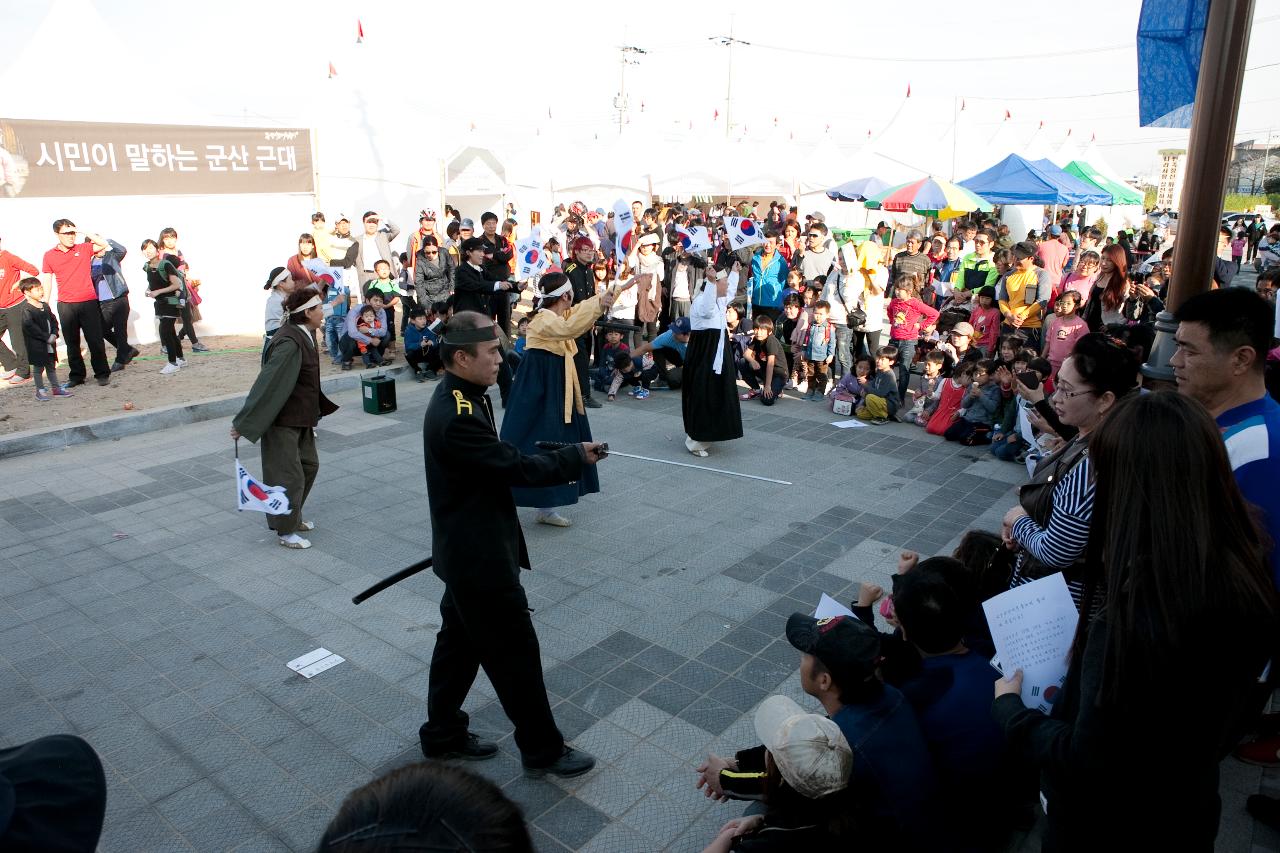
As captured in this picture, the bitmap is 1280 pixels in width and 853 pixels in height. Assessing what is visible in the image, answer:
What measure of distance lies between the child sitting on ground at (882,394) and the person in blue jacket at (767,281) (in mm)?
2136

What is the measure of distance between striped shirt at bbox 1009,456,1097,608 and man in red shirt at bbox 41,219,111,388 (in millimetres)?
11087

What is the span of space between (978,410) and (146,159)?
38.6 ft

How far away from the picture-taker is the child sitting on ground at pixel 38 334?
988 centimetres

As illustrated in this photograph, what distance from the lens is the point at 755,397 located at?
1038 centimetres

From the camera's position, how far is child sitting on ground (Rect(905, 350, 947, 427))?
361 inches

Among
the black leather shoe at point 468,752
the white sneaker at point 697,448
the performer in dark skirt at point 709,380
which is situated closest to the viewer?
the black leather shoe at point 468,752

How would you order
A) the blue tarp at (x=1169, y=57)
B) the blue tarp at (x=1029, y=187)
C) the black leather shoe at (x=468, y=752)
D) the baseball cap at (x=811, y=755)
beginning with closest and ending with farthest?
1. the baseball cap at (x=811, y=755)
2. the black leather shoe at (x=468, y=752)
3. the blue tarp at (x=1169, y=57)
4. the blue tarp at (x=1029, y=187)

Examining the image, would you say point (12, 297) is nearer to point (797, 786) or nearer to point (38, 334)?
point (38, 334)

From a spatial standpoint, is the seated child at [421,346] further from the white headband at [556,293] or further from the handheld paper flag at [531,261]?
the white headband at [556,293]


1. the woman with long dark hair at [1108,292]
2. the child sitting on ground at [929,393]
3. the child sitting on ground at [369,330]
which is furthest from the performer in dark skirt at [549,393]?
the child sitting on ground at [369,330]

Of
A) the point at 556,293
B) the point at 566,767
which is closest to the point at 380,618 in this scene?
the point at 566,767

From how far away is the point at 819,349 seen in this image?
1020 cm

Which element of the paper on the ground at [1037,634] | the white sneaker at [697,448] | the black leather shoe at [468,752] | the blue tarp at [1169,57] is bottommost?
the black leather shoe at [468,752]

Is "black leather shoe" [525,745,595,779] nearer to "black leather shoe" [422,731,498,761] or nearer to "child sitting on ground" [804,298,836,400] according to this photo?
"black leather shoe" [422,731,498,761]
